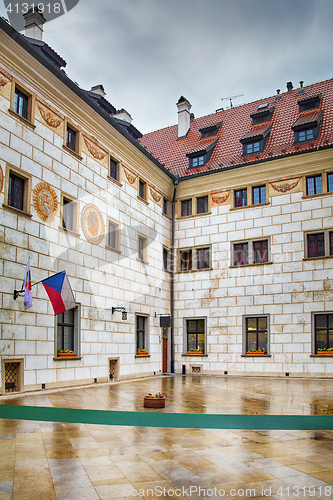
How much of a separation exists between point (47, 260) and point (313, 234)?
13298 mm

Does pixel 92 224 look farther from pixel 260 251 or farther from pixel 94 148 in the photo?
pixel 260 251

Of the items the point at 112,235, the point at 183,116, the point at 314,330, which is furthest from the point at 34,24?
the point at 314,330

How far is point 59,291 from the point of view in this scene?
13.2 m

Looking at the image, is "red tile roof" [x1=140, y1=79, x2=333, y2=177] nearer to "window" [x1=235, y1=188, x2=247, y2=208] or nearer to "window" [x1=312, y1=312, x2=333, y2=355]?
"window" [x1=235, y1=188, x2=247, y2=208]

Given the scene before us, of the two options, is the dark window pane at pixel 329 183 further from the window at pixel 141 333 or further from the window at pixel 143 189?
the window at pixel 141 333

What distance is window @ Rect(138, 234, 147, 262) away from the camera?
22688mm

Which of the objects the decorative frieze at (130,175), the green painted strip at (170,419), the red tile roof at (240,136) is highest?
the red tile roof at (240,136)

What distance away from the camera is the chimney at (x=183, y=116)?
98.9ft

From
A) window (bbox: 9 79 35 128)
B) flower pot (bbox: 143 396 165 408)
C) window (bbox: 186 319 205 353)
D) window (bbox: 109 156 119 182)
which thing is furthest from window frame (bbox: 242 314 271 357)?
window (bbox: 9 79 35 128)

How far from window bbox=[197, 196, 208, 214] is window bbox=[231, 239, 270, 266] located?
288 cm

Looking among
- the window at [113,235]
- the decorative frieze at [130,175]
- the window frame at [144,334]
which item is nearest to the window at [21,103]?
the window at [113,235]

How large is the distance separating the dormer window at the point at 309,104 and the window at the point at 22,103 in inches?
630

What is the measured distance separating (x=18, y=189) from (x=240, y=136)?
1583 cm

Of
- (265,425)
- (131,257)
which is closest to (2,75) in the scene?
(131,257)
